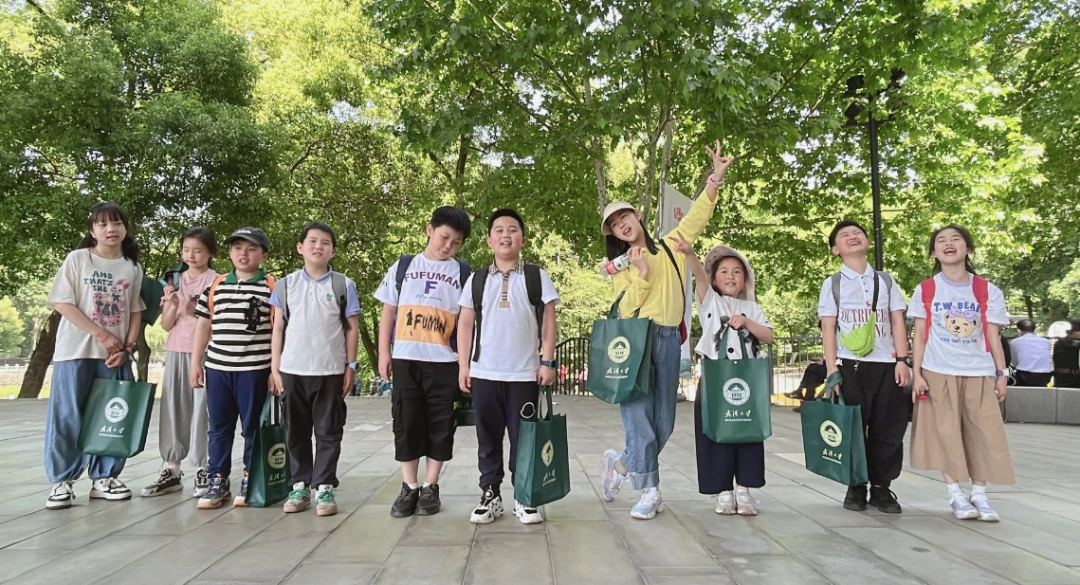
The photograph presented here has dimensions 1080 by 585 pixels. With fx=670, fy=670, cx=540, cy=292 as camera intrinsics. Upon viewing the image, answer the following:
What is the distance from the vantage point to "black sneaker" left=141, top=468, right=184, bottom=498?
15.4ft

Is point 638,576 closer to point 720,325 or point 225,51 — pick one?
point 720,325

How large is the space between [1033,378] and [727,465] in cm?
1081

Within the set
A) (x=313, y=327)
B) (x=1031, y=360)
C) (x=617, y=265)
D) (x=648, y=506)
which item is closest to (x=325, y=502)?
(x=313, y=327)

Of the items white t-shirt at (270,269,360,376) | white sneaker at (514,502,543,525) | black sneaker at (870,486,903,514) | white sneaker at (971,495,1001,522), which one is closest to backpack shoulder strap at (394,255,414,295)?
white t-shirt at (270,269,360,376)

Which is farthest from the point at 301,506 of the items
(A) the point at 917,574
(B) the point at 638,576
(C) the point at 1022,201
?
(C) the point at 1022,201

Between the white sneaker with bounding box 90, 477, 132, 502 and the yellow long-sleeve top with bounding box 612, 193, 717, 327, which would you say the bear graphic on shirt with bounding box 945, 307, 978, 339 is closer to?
the yellow long-sleeve top with bounding box 612, 193, 717, 327

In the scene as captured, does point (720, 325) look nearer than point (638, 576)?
No

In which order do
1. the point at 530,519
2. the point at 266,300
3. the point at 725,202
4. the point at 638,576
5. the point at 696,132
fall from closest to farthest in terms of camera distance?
the point at 638,576
the point at 530,519
the point at 266,300
the point at 696,132
the point at 725,202

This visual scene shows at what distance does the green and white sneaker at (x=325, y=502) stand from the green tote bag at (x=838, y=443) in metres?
3.04

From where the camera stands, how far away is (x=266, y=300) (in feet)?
14.9

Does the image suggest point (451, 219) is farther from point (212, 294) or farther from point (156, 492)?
point (156, 492)

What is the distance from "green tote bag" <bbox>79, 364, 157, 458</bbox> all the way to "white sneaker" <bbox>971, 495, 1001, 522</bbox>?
210 inches

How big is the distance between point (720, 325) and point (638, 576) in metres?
1.72

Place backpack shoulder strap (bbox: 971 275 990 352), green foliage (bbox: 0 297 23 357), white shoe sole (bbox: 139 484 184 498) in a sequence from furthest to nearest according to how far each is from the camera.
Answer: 1. green foliage (bbox: 0 297 23 357)
2. white shoe sole (bbox: 139 484 184 498)
3. backpack shoulder strap (bbox: 971 275 990 352)
